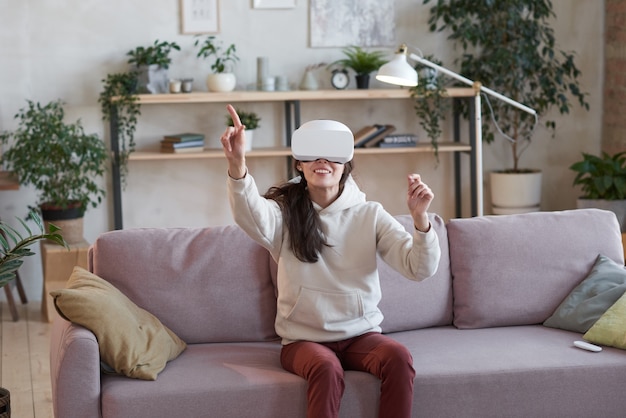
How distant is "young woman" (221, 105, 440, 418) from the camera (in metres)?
2.88

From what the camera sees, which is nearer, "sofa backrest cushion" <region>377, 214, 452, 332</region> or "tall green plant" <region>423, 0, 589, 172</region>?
"sofa backrest cushion" <region>377, 214, 452, 332</region>

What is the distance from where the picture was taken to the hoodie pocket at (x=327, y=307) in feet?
9.82

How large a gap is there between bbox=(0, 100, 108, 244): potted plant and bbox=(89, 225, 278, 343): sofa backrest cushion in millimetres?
1952

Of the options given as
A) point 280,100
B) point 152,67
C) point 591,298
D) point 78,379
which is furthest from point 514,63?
point 78,379

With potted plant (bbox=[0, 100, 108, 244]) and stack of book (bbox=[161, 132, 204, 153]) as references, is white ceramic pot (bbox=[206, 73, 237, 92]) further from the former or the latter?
potted plant (bbox=[0, 100, 108, 244])

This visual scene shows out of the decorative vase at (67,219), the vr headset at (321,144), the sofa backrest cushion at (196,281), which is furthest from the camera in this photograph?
the decorative vase at (67,219)

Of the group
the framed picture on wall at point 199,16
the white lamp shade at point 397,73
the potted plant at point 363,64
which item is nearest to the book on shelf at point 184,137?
the framed picture on wall at point 199,16

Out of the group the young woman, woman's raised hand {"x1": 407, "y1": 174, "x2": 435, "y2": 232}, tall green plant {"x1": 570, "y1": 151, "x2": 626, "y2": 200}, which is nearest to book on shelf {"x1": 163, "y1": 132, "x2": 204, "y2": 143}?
tall green plant {"x1": 570, "y1": 151, "x2": 626, "y2": 200}

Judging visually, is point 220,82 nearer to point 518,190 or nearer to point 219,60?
point 219,60

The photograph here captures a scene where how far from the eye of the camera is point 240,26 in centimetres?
581

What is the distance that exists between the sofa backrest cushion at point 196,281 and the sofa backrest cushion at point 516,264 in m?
0.70

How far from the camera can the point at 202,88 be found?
5828 mm

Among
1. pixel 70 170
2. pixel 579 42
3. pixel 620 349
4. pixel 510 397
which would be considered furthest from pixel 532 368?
pixel 579 42

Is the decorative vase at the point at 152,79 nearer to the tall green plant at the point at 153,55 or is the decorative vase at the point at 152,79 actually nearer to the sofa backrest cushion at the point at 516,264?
the tall green plant at the point at 153,55
